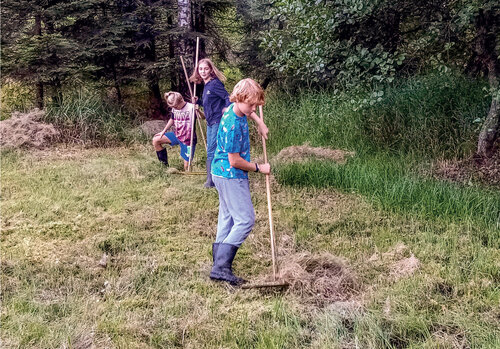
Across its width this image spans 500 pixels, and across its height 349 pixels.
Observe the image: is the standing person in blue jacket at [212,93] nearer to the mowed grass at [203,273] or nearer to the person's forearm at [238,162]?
the mowed grass at [203,273]

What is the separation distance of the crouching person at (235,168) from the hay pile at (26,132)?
5.55 meters

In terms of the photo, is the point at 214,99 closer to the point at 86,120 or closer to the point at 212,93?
the point at 212,93

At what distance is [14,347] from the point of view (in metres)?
2.89

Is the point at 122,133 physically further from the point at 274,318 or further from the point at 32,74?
the point at 274,318

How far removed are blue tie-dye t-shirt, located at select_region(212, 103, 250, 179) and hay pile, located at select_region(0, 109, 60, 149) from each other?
5.52m

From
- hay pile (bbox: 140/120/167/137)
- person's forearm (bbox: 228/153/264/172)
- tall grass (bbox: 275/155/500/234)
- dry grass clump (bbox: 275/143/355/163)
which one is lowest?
tall grass (bbox: 275/155/500/234)

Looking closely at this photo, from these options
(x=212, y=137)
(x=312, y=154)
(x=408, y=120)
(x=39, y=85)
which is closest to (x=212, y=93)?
(x=212, y=137)

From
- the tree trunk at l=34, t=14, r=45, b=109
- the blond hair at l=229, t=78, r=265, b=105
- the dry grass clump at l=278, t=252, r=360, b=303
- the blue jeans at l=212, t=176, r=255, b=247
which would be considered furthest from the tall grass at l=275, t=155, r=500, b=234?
the tree trunk at l=34, t=14, r=45, b=109

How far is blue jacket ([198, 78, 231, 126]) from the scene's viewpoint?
236 inches

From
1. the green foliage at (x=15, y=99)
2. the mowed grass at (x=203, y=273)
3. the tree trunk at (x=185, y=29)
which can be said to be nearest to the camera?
the mowed grass at (x=203, y=273)

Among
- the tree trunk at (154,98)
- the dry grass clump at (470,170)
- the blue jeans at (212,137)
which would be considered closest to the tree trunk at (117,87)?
the tree trunk at (154,98)

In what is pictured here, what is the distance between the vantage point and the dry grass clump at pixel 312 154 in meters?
6.98

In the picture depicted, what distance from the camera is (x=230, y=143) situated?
358 centimetres

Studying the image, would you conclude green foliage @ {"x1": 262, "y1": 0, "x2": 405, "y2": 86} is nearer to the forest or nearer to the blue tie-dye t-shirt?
the forest
